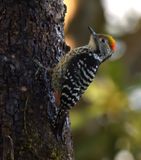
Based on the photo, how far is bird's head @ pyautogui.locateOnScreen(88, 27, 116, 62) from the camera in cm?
541

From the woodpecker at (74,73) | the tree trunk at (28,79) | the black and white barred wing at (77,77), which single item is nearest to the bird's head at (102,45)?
the woodpecker at (74,73)

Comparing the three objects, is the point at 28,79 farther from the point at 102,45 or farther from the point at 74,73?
the point at 102,45

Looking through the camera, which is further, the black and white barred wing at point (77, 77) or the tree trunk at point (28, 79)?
the black and white barred wing at point (77, 77)

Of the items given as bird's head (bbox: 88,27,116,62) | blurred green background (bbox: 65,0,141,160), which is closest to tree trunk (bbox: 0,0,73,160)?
bird's head (bbox: 88,27,116,62)

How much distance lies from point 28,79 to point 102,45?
1203 mm

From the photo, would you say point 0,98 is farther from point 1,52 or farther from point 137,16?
point 137,16

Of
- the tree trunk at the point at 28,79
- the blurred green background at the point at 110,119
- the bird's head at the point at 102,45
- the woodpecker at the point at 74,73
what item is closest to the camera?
the tree trunk at the point at 28,79

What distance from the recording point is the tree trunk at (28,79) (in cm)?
429

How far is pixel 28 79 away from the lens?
4465 mm

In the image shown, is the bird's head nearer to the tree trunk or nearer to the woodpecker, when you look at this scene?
the woodpecker

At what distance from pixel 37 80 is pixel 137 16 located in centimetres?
461

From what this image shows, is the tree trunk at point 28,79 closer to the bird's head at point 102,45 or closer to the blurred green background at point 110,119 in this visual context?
the bird's head at point 102,45

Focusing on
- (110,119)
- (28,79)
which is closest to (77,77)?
(28,79)

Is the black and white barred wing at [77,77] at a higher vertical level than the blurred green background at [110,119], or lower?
lower
